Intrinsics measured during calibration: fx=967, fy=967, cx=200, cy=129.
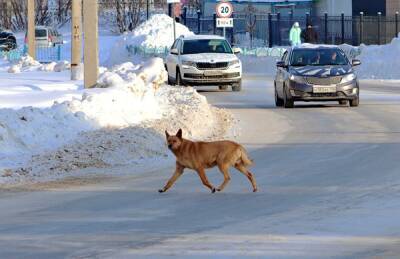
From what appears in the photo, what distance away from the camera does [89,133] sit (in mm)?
14492

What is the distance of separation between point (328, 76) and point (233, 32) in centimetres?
3786

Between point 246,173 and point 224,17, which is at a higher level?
point 224,17

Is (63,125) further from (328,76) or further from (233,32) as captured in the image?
(233,32)

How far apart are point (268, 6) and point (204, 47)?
41.6m

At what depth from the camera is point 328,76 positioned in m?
22.6

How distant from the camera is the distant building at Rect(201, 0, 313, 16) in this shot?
66.2 meters

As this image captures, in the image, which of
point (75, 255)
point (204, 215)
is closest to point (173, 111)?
point (204, 215)

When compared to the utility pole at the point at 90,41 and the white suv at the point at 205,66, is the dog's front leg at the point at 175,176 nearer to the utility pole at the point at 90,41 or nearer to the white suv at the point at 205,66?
the utility pole at the point at 90,41

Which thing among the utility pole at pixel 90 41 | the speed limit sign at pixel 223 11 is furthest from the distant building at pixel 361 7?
the utility pole at pixel 90 41

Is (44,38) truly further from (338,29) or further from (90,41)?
(90,41)

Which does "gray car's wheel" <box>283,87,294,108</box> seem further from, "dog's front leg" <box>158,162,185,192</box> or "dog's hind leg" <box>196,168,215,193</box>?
"dog's hind leg" <box>196,168,215,193</box>

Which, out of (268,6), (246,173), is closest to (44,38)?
(268,6)

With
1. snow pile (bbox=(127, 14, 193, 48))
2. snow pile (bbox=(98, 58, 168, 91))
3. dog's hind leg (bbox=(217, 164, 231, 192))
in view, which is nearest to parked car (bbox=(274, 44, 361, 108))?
snow pile (bbox=(98, 58, 168, 91))

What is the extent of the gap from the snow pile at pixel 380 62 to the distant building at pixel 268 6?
2483cm
